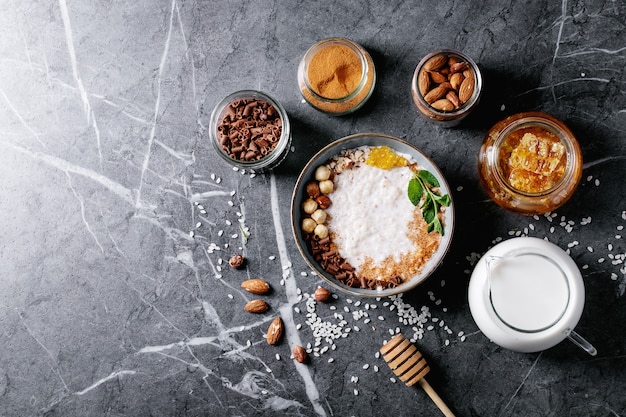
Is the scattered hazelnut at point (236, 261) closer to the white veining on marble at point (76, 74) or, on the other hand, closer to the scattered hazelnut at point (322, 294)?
the scattered hazelnut at point (322, 294)

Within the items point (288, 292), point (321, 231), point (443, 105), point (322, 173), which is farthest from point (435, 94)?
point (288, 292)

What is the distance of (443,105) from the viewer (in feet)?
5.98

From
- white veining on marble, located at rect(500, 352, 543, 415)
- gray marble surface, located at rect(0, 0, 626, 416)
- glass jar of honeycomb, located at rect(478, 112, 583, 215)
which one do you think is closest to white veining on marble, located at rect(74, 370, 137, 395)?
gray marble surface, located at rect(0, 0, 626, 416)

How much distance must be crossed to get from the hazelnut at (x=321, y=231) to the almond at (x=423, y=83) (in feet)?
1.60

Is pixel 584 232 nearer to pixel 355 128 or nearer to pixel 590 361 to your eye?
pixel 590 361

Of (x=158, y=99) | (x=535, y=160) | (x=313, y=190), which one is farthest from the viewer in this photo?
(x=158, y=99)

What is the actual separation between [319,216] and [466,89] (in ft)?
1.85

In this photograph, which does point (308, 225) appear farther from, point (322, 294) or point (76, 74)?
point (76, 74)

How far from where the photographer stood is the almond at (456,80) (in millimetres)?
1829

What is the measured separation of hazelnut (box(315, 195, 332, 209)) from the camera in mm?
1857

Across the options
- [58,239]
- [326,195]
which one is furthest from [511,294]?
[58,239]

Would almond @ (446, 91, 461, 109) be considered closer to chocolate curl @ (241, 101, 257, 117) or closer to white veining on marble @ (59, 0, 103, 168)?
chocolate curl @ (241, 101, 257, 117)

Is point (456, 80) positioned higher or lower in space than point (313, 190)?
higher

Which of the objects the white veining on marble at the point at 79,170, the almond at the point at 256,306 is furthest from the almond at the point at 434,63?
the white veining on marble at the point at 79,170
